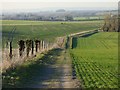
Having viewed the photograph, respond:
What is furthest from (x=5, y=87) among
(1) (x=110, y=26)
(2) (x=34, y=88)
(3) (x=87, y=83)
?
(1) (x=110, y=26)

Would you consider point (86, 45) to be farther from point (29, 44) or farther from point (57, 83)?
point (57, 83)

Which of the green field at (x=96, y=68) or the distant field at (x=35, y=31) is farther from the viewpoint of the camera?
the distant field at (x=35, y=31)

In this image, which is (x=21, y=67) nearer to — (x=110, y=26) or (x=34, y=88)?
(x=34, y=88)

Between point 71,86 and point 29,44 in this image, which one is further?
point 29,44

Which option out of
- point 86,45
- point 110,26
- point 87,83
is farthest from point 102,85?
point 110,26

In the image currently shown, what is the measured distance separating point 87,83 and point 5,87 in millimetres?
3915

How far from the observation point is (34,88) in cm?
1354

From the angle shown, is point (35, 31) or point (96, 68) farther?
point (35, 31)

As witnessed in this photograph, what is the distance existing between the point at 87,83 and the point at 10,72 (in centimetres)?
377

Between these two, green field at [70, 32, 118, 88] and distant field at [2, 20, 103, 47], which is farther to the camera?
distant field at [2, 20, 103, 47]

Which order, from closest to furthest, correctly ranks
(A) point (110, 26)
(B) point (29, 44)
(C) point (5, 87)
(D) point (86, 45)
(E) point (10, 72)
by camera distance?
(C) point (5, 87) < (E) point (10, 72) < (B) point (29, 44) < (D) point (86, 45) < (A) point (110, 26)

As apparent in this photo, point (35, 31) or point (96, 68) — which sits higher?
point (35, 31)

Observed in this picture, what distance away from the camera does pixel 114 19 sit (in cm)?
10069

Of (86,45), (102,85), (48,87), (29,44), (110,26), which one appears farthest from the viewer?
(110,26)
